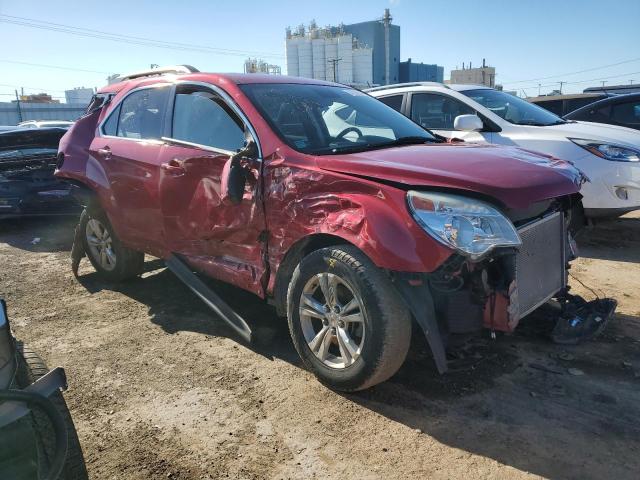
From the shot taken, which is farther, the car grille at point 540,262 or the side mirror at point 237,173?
the side mirror at point 237,173

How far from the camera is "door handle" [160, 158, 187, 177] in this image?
3902 mm

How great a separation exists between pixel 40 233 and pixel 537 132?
721 cm

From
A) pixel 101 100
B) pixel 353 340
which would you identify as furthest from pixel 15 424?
pixel 101 100

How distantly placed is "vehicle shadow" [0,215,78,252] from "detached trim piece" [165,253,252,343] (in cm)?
356

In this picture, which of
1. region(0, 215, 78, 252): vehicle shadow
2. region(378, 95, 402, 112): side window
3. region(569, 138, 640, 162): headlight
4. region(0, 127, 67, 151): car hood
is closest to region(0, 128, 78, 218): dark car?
region(0, 127, 67, 151): car hood

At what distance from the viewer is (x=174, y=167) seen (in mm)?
3963

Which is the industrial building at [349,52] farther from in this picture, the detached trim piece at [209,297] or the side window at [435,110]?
the detached trim piece at [209,297]

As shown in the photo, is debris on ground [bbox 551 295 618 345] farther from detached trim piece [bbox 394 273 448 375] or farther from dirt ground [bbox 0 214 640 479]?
detached trim piece [bbox 394 273 448 375]

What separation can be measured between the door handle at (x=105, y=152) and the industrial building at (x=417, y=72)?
66.3m

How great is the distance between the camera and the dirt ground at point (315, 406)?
250cm

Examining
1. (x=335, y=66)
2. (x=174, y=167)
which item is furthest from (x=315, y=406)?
(x=335, y=66)

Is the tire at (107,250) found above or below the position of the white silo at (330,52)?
below

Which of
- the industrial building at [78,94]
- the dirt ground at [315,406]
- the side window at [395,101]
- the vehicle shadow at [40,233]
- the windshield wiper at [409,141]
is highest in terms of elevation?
the industrial building at [78,94]

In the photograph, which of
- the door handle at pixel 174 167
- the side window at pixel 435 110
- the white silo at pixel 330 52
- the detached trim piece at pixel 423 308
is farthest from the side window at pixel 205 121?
the white silo at pixel 330 52
